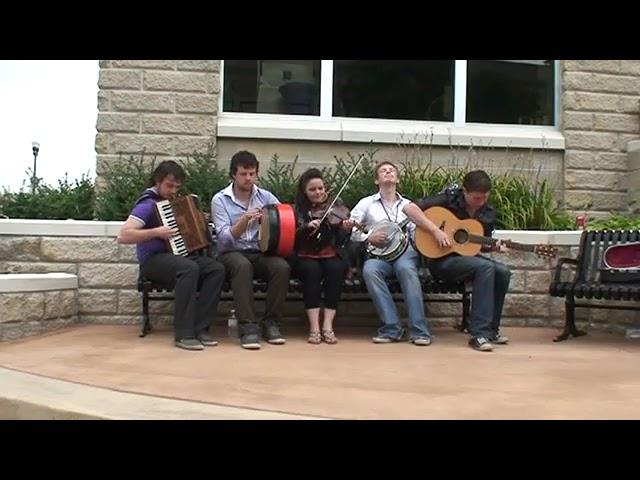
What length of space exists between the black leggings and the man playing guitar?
690 millimetres

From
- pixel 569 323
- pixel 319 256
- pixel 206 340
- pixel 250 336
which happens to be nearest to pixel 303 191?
pixel 319 256

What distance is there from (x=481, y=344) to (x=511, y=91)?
13.5ft

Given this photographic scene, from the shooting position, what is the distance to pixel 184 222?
16.6 feet

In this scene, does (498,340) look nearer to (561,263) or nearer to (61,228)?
(561,263)

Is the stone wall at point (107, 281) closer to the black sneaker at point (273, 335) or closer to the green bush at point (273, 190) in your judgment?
the green bush at point (273, 190)

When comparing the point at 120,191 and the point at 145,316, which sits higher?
the point at 120,191

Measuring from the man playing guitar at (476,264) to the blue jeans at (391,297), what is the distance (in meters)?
0.24

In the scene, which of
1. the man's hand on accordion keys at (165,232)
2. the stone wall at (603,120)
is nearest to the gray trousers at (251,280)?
the man's hand on accordion keys at (165,232)

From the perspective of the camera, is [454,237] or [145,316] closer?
[454,237]

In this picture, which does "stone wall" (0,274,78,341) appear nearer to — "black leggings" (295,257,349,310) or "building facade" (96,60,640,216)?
"building facade" (96,60,640,216)

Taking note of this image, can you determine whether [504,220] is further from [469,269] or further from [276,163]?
[276,163]

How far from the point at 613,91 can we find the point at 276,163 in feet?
12.5

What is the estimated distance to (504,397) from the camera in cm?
350

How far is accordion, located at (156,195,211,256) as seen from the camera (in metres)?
5.05
